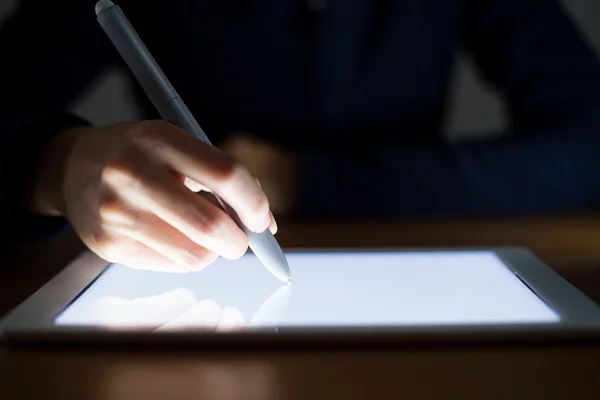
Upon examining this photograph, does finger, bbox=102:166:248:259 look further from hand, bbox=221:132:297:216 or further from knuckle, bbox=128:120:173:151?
hand, bbox=221:132:297:216

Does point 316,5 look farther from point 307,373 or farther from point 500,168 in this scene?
point 307,373

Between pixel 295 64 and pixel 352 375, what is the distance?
0.59m

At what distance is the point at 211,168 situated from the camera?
1.00 ft

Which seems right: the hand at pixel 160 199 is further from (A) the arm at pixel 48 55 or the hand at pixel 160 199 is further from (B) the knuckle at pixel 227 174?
(A) the arm at pixel 48 55

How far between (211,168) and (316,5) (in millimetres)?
502

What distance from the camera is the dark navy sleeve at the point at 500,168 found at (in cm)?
59

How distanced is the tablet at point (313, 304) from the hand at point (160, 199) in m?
0.02

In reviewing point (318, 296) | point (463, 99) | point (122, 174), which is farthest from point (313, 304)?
point (463, 99)

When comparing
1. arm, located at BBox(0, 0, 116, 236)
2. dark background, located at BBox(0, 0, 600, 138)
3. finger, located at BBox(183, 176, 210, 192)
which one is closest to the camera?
finger, located at BBox(183, 176, 210, 192)

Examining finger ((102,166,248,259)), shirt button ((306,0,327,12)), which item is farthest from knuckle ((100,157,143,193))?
shirt button ((306,0,327,12))

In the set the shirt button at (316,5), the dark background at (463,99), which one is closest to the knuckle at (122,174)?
the shirt button at (316,5)

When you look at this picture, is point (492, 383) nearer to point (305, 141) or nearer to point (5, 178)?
point (5, 178)

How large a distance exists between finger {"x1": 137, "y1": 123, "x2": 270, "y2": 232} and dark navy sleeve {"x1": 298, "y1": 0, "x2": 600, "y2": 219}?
278 mm

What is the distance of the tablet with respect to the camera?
27cm
